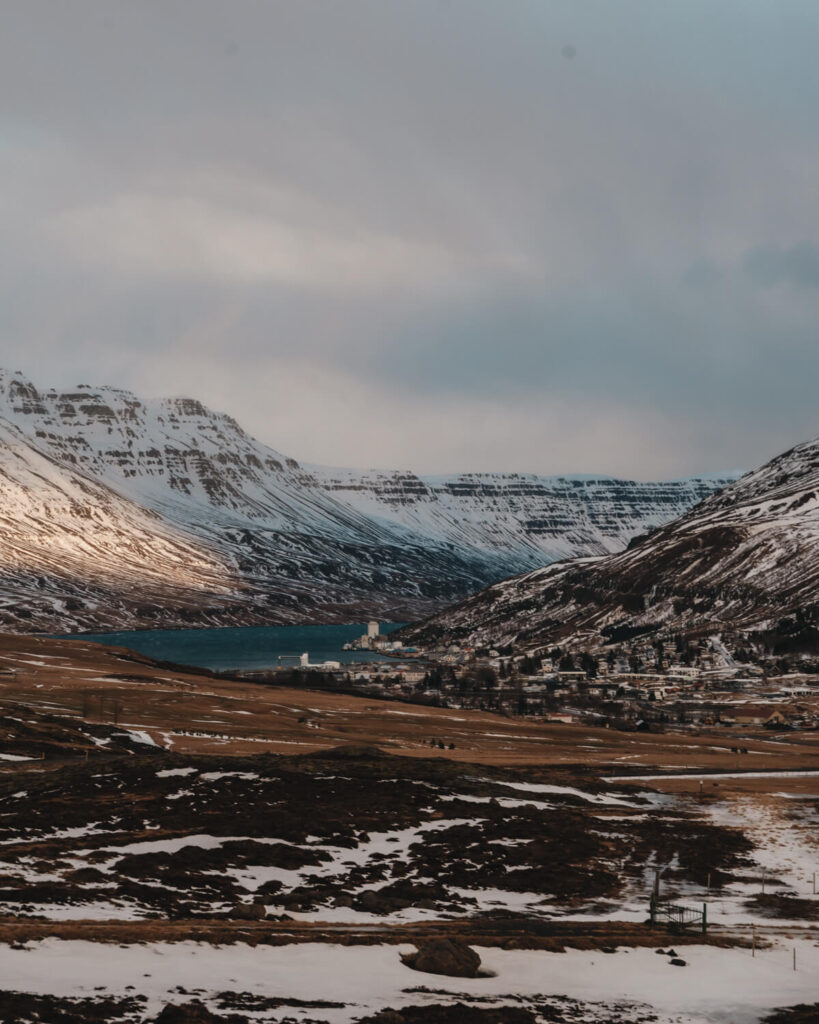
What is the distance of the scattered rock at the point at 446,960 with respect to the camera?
43.1m

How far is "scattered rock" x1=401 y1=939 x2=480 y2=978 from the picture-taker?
43094 millimetres

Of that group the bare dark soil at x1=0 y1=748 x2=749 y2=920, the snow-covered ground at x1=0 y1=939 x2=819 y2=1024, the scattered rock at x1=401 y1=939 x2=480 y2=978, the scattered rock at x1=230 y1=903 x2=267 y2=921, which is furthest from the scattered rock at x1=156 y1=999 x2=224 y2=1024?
the scattered rock at x1=230 y1=903 x2=267 y2=921

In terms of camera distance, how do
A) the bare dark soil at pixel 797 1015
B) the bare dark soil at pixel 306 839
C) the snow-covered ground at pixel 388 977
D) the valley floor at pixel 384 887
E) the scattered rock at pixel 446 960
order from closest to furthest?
the snow-covered ground at pixel 388 977 → the bare dark soil at pixel 797 1015 → the valley floor at pixel 384 887 → the scattered rock at pixel 446 960 → the bare dark soil at pixel 306 839

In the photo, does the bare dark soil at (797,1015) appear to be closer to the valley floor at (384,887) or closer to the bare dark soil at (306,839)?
the valley floor at (384,887)

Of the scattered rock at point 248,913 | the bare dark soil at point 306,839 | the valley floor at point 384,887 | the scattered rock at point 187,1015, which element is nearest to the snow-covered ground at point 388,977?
the valley floor at point 384,887

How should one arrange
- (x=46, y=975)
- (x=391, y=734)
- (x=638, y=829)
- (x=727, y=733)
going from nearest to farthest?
(x=46, y=975)
(x=638, y=829)
(x=391, y=734)
(x=727, y=733)

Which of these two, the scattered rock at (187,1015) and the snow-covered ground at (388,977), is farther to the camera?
the snow-covered ground at (388,977)

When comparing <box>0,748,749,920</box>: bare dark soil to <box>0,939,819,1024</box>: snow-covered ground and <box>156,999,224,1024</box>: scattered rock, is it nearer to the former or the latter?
<box>0,939,819,1024</box>: snow-covered ground

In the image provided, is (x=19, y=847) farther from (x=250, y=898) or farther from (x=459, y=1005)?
(x=459, y=1005)

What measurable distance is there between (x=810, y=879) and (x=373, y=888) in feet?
80.8

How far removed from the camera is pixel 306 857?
207 ft

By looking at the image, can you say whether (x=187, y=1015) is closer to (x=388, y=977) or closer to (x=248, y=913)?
(x=388, y=977)

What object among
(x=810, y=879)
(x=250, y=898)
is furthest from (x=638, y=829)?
(x=250, y=898)

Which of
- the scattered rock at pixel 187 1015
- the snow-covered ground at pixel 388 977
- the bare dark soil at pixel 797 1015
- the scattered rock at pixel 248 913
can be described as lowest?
the scattered rock at pixel 248 913
